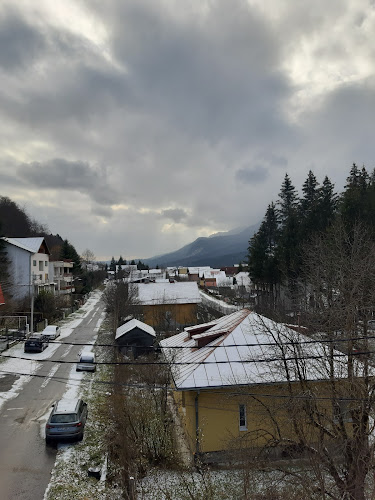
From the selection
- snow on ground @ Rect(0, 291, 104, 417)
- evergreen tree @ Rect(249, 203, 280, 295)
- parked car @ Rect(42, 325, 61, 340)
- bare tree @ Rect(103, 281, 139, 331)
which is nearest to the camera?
snow on ground @ Rect(0, 291, 104, 417)

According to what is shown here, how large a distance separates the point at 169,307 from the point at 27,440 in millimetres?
26983

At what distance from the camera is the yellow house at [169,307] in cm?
4022

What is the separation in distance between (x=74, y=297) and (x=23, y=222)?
26.4m

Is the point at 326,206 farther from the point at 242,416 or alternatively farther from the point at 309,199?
the point at 242,416

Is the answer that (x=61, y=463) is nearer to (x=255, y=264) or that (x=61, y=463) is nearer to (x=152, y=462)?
(x=152, y=462)

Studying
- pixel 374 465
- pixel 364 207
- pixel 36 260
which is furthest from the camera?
pixel 36 260

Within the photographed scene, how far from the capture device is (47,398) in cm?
1905

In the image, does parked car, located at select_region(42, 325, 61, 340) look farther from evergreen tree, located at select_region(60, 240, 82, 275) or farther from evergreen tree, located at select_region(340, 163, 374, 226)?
evergreen tree, located at select_region(60, 240, 82, 275)

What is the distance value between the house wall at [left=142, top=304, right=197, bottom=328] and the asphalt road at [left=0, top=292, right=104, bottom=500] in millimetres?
16240

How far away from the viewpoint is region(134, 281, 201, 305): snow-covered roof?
41.4 metres

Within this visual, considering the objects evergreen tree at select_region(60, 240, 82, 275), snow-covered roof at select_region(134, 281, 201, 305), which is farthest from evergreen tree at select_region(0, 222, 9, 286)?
evergreen tree at select_region(60, 240, 82, 275)

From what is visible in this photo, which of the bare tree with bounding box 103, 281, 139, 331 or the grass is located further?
the bare tree with bounding box 103, 281, 139, 331

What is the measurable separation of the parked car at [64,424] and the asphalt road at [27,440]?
511 mm

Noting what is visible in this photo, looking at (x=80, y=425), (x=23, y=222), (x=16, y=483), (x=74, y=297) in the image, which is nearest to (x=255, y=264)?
(x=74, y=297)
